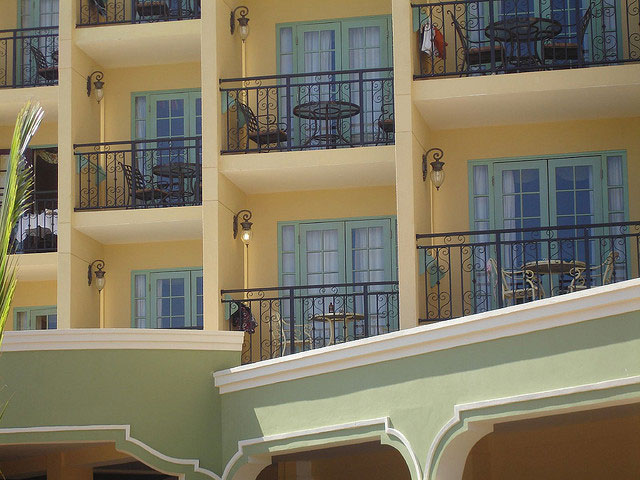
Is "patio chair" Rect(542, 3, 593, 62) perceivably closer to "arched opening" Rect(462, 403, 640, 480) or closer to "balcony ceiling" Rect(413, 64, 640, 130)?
"balcony ceiling" Rect(413, 64, 640, 130)

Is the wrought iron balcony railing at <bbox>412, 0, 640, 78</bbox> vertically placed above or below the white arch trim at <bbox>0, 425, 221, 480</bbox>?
above

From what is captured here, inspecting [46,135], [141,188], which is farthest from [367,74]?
[46,135]

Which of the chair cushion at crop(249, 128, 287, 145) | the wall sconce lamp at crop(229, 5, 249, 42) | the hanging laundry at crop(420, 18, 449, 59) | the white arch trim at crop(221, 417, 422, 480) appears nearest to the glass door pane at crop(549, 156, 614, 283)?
the hanging laundry at crop(420, 18, 449, 59)

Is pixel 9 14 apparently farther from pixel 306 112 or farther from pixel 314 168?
pixel 314 168

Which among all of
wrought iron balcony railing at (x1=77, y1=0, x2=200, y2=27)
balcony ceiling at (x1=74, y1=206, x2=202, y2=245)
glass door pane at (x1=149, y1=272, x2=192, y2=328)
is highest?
wrought iron balcony railing at (x1=77, y1=0, x2=200, y2=27)

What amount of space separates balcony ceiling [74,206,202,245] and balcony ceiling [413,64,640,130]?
3.74m

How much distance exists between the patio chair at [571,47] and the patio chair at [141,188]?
577 centimetres

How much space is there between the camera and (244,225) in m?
17.3

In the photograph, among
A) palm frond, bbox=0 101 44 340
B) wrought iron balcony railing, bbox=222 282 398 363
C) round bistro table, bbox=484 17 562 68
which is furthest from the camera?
wrought iron balcony railing, bbox=222 282 398 363

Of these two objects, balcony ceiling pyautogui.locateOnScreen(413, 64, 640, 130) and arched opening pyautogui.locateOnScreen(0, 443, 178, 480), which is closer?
balcony ceiling pyautogui.locateOnScreen(413, 64, 640, 130)

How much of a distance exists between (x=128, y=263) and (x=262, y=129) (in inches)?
117

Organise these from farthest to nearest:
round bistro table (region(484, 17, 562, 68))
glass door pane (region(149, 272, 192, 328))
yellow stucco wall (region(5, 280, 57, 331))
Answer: yellow stucco wall (region(5, 280, 57, 331)) < glass door pane (region(149, 272, 192, 328)) < round bistro table (region(484, 17, 562, 68))

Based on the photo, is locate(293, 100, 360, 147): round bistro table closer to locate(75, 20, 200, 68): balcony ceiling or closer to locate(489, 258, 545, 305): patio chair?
locate(75, 20, 200, 68): balcony ceiling

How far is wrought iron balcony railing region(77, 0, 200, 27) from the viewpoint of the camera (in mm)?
18422
